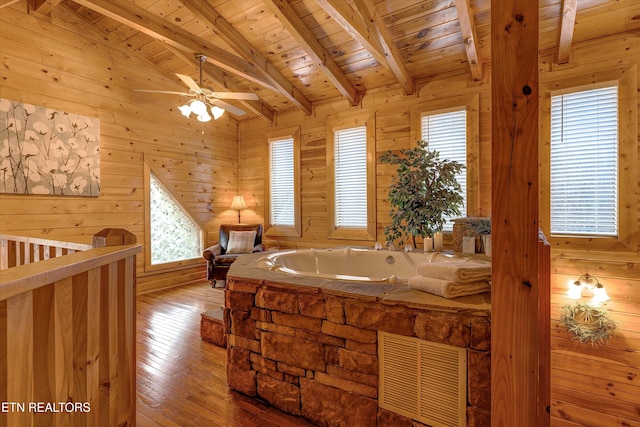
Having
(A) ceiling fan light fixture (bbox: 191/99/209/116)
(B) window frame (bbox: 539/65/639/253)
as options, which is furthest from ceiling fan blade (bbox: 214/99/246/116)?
(B) window frame (bbox: 539/65/639/253)

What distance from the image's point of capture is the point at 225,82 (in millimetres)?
4828

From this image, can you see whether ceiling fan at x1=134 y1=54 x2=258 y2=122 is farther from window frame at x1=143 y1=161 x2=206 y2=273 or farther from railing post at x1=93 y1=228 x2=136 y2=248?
railing post at x1=93 y1=228 x2=136 y2=248

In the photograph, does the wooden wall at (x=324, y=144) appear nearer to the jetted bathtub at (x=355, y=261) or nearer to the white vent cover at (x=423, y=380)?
the jetted bathtub at (x=355, y=261)

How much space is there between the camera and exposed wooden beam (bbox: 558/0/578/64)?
9.34 ft

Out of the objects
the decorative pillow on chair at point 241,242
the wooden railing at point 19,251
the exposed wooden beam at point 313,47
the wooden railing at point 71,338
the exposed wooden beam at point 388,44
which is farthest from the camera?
the decorative pillow on chair at point 241,242

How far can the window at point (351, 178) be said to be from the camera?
465cm

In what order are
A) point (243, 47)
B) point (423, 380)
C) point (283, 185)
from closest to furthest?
point (423, 380)
point (243, 47)
point (283, 185)

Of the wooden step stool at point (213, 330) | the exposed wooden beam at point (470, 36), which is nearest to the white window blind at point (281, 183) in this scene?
the wooden step stool at point (213, 330)

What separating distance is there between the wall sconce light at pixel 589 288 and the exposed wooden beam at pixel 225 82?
4.72 metres

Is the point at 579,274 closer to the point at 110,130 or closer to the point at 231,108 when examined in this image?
the point at 231,108

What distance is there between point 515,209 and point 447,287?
1.81 ft

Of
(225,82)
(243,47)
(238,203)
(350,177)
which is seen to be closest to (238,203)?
(238,203)

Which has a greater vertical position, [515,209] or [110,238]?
[515,209]

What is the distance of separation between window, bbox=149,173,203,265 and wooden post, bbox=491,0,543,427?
4.69 metres
